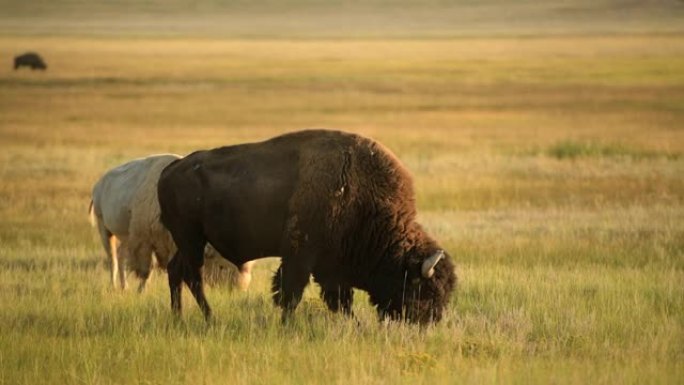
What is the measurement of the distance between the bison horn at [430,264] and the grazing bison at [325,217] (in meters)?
0.04

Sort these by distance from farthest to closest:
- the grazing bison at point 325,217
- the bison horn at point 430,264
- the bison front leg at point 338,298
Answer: the bison front leg at point 338,298 → the grazing bison at point 325,217 → the bison horn at point 430,264

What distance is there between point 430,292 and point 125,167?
4949 millimetres

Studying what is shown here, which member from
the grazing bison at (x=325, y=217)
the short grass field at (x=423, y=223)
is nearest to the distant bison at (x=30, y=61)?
the short grass field at (x=423, y=223)

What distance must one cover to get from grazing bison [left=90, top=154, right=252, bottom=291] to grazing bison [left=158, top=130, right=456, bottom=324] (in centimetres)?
220

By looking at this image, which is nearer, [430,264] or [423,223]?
[430,264]

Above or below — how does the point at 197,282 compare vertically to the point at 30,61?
below

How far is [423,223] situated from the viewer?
733 inches

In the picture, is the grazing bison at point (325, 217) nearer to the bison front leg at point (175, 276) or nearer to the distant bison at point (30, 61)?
the bison front leg at point (175, 276)

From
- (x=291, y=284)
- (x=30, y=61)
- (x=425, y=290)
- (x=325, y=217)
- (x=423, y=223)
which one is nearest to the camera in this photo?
(x=425, y=290)

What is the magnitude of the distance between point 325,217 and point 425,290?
3.07 ft

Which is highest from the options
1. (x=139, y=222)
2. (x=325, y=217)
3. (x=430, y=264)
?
(x=325, y=217)

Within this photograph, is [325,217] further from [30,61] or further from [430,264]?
[30,61]

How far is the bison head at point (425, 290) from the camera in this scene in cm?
939

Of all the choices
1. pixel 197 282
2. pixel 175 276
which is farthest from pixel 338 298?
pixel 175 276
